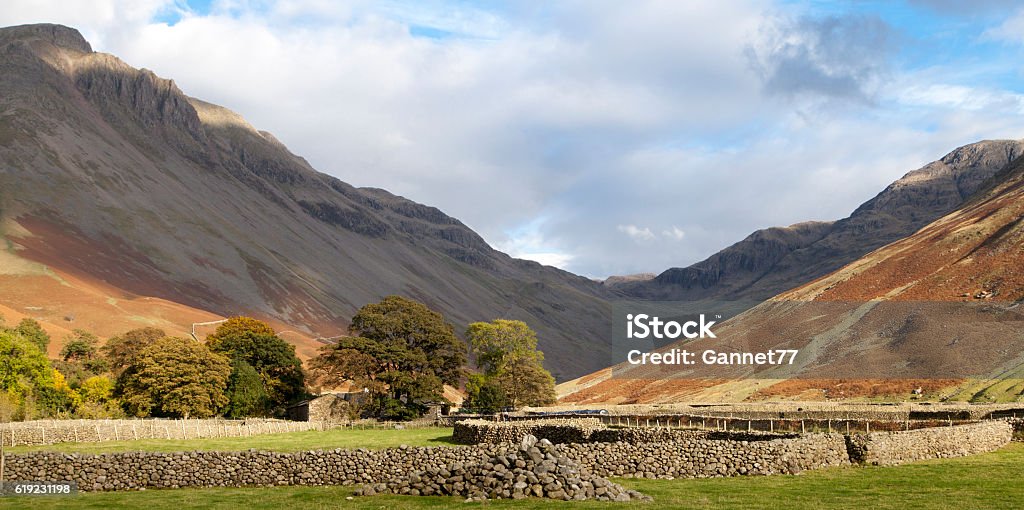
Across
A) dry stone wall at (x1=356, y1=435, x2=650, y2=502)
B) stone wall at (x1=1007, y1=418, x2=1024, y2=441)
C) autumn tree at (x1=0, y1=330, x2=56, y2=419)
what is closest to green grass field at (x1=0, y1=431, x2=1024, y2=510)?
dry stone wall at (x1=356, y1=435, x2=650, y2=502)

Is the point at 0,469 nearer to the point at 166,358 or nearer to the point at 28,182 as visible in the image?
the point at 166,358

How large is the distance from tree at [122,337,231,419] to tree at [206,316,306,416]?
8.46 meters

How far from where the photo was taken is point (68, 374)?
3388 inches

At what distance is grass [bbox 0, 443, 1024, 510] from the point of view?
73.2 ft

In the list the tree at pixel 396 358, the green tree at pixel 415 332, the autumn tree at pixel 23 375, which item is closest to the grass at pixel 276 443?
the tree at pixel 396 358

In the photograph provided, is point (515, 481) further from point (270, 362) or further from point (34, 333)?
point (34, 333)

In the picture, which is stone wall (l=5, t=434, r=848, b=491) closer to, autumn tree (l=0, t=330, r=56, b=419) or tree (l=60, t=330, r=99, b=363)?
autumn tree (l=0, t=330, r=56, b=419)

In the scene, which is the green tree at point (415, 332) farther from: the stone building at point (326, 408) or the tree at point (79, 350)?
the tree at point (79, 350)

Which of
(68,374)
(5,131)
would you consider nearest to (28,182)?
(5,131)

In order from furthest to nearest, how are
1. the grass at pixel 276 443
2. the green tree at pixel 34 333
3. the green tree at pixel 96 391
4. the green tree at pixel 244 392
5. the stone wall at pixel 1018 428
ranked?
1. the green tree at pixel 34 333
2. the green tree at pixel 96 391
3. the green tree at pixel 244 392
4. the grass at pixel 276 443
5. the stone wall at pixel 1018 428

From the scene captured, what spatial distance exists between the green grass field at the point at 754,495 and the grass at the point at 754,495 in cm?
3

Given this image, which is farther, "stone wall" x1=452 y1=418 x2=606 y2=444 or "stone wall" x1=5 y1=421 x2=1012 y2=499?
"stone wall" x1=452 y1=418 x2=606 y2=444

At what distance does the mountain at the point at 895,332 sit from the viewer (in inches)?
3481

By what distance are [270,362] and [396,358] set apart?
16912 millimetres
